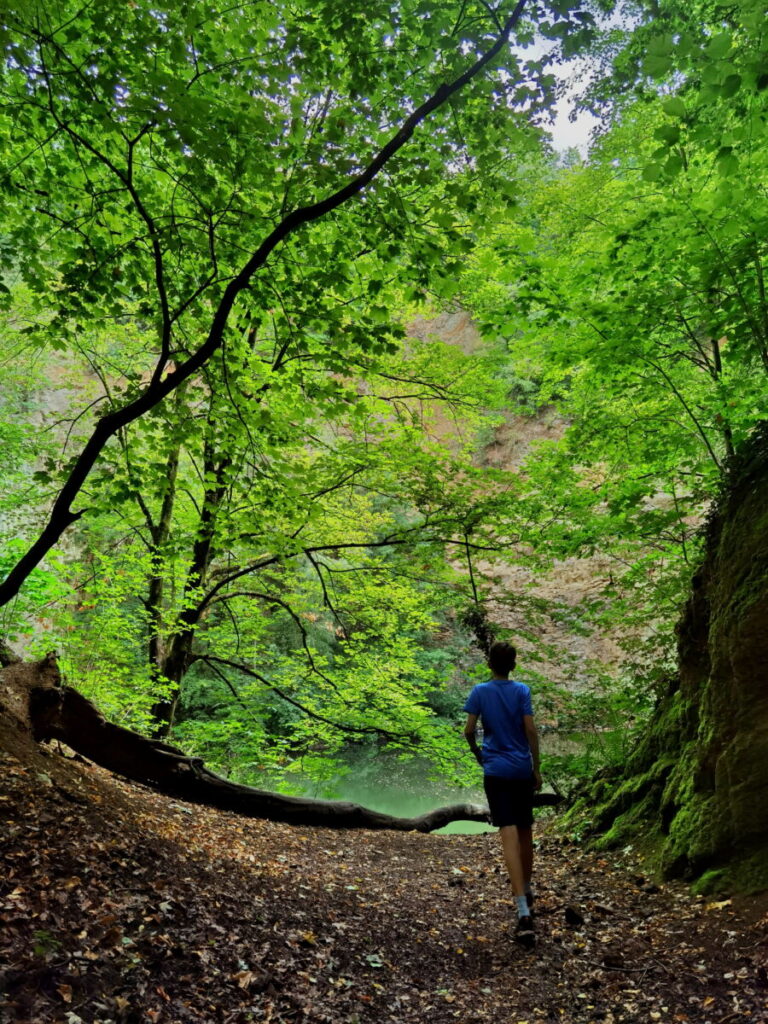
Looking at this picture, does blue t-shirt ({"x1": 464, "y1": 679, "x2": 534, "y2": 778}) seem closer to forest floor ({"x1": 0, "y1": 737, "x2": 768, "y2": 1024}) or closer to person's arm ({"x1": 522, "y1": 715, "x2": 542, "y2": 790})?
person's arm ({"x1": 522, "y1": 715, "x2": 542, "y2": 790})

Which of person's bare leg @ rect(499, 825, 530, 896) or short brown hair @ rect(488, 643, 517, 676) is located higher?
short brown hair @ rect(488, 643, 517, 676)

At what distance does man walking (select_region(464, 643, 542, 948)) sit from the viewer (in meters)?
3.55

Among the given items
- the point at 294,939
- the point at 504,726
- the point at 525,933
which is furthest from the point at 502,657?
the point at 294,939

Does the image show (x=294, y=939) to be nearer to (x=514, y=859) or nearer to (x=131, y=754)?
(x=514, y=859)

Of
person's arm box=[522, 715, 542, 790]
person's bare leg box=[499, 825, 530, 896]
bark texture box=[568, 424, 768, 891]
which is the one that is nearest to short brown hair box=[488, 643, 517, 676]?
person's arm box=[522, 715, 542, 790]

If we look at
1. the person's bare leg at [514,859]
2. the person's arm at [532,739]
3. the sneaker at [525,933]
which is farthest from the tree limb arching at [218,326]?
the sneaker at [525,933]

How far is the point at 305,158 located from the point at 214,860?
465 cm

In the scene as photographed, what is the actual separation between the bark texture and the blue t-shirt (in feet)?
3.54

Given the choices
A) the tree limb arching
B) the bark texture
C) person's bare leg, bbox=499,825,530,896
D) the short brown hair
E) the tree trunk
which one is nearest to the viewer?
the tree limb arching

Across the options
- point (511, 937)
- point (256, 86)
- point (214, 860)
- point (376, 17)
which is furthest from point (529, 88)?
point (214, 860)

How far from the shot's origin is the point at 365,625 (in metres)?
9.58

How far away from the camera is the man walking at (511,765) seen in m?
3.55

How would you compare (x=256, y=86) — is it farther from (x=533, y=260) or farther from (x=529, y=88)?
(x=533, y=260)

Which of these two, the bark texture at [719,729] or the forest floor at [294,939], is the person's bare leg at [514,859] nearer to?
the forest floor at [294,939]
